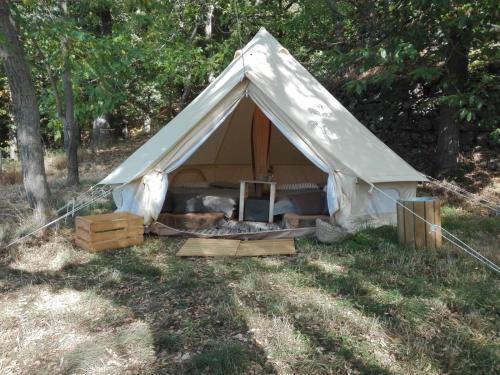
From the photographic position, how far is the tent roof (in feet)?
12.7

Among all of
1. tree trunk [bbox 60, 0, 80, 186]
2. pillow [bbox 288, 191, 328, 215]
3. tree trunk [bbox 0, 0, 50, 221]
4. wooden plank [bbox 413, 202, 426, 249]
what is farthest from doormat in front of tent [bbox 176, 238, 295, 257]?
tree trunk [bbox 60, 0, 80, 186]

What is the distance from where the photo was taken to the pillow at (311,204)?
455cm

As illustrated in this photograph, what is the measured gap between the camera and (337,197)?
3.73m

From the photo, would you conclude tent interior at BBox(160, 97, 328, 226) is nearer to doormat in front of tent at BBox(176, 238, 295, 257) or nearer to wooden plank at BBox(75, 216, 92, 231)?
doormat in front of tent at BBox(176, 238, 295, 257)

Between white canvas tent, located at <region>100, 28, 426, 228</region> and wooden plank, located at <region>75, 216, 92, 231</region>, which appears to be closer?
wooden plank, located at <region>75, 216, 92, 231</region>

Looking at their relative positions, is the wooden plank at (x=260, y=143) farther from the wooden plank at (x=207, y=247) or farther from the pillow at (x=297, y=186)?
the wooden plank at (x=207, y=247)

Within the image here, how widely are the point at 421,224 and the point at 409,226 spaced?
9 cm

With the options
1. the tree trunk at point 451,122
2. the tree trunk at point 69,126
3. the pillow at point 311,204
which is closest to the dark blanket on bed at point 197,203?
the pillow at point 311,204

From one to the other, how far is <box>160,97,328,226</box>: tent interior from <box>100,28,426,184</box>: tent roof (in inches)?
30.3

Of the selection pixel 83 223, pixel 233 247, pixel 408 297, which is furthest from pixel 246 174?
pixel 408 297

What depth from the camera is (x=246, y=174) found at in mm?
6164

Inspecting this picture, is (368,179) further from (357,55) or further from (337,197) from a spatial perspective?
(357,55)

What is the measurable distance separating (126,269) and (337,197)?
183cm

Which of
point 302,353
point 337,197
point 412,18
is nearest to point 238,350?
point 302,353
